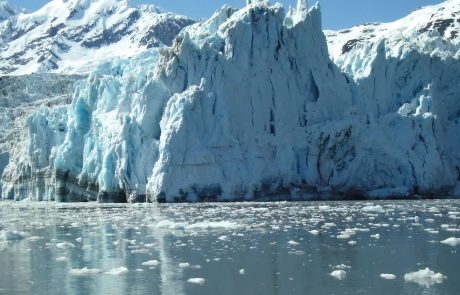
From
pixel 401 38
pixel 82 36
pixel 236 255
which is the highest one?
pixel 82 36

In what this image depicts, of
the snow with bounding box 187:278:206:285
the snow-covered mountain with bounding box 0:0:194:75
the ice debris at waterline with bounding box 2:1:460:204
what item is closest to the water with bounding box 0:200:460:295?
the snow with bounding box 187:278:206:285

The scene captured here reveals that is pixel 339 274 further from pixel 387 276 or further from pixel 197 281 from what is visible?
pixel 197 281

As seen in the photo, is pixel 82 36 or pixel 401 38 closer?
pixel 401 38

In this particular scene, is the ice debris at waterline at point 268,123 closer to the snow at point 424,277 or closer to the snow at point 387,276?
the snow at point 387,276

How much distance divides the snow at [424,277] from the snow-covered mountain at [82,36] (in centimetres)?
13293

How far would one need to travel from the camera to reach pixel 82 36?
176 m

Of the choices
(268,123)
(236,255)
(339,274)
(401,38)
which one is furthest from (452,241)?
(401,38)

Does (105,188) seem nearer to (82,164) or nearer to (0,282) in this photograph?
(82,164)

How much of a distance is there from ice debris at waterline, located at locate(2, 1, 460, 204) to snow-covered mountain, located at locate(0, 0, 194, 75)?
109862 millimetres

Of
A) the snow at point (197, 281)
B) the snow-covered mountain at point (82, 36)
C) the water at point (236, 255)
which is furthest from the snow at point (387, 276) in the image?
the snow-covered mountain at point (82, 36)

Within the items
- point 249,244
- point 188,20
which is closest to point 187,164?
point 249,244

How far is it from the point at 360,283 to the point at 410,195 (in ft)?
72.0

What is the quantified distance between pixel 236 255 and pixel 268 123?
19.2m

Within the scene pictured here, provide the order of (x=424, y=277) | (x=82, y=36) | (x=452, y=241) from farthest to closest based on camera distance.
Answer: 1. (x=82, y=36)
2. (x=452, y=241)
3. (x=424, y=277)
